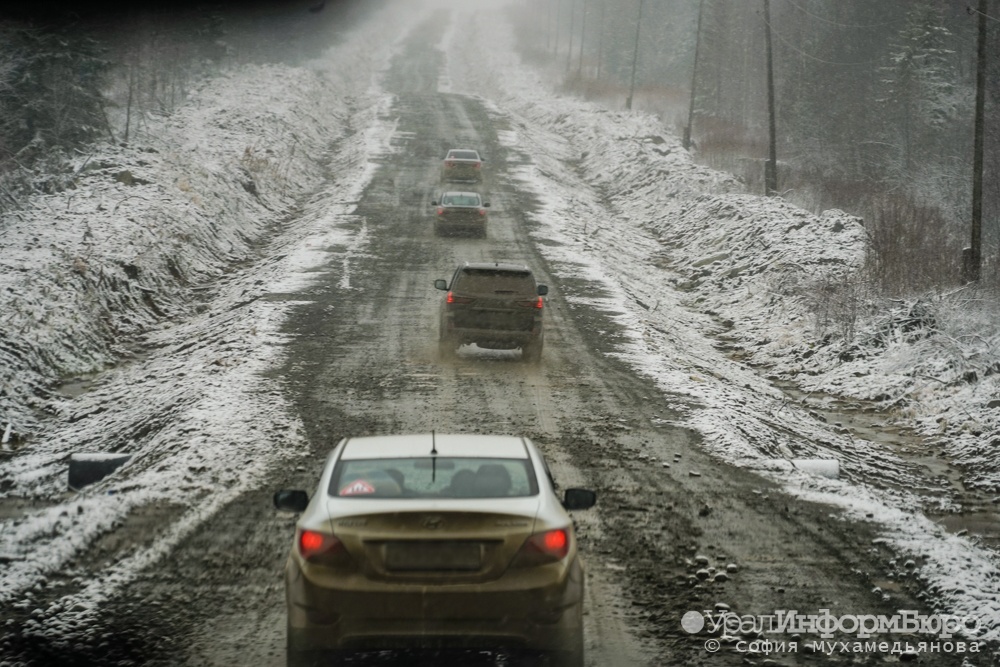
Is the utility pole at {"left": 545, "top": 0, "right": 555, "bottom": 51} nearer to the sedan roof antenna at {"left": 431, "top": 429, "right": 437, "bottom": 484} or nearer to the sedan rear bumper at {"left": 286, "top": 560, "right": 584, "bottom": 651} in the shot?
the sedan roof antenna at {"left": 431, "top": 429, "right": 437, "bottom": 484}

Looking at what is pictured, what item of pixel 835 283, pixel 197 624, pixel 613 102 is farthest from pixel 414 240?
pixel 613 102

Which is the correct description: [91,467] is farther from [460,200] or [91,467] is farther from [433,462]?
[460,200]

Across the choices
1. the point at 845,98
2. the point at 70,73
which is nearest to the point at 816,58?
the point at 845,98

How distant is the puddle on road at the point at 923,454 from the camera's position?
35.7 ft

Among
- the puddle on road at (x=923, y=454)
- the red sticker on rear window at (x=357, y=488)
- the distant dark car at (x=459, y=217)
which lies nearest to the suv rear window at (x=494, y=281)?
the puddle on road at (x=923, y=454)

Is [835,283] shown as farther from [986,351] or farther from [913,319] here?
[986,351]

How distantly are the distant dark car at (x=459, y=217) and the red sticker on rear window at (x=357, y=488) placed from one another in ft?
76.9

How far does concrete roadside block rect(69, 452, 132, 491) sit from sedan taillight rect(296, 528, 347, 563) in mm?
6758

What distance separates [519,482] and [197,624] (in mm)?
2720

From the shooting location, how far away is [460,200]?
29453mm

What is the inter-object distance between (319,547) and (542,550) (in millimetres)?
1247

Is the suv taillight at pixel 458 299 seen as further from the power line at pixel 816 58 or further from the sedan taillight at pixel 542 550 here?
the power line at pixel 816 58

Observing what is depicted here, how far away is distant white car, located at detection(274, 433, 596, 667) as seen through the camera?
5383mm

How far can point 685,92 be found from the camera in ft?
246
